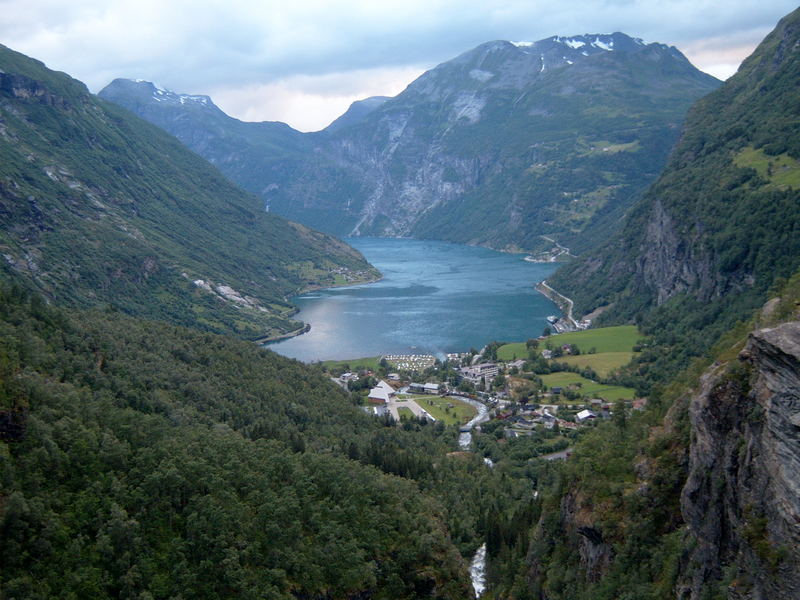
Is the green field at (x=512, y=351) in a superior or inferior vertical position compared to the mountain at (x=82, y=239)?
inferior

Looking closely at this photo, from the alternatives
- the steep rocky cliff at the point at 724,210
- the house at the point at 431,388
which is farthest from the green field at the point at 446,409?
the steep rocky cliff at the point at 724,210

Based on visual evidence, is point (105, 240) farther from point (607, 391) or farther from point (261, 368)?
point (607, 391)

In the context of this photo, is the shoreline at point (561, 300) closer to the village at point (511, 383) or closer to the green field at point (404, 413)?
the village at point (511, 383)

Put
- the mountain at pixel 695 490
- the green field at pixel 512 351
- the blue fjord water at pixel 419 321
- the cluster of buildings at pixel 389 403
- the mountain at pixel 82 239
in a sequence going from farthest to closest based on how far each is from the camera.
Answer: the mountain at pixel 82 239, the blue fjord water at pixel 419 321, the green field at pixel 512 351, the cluster of buildings at pixel 389 403, the mountain at pixel 695 490

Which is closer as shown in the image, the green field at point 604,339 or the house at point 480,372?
the house at point 480,372

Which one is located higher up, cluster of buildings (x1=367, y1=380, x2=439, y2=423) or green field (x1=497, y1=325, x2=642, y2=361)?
green field (x1=497, y1=325, x2=642, y2=361)

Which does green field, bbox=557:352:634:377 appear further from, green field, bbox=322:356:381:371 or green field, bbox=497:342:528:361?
green field, bbox=322:356:381:371

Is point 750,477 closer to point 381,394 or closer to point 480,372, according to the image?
point 381,394

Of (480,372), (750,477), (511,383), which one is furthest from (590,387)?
(750,477)

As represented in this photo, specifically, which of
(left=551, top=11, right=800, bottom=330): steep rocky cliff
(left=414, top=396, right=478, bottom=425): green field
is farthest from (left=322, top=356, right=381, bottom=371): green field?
(left=551, top=11, right=800, bottom=330): steep rocky cliff
